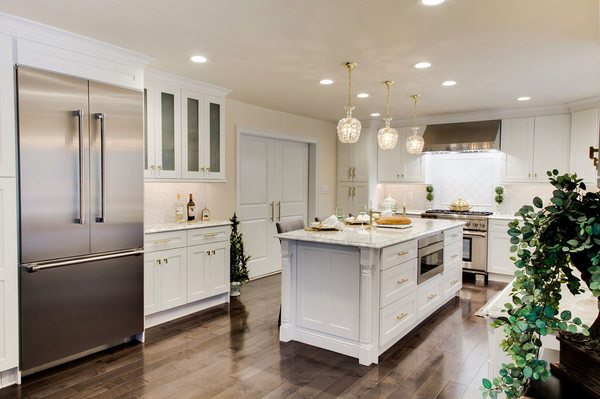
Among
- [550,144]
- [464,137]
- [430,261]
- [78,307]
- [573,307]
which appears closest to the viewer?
[573,307]

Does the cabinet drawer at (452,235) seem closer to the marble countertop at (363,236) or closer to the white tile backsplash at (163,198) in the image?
the marble countertop at (363,236)

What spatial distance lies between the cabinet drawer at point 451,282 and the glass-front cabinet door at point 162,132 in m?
3.20

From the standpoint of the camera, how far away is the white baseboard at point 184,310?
13.1 feet

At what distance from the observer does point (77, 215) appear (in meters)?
3.08

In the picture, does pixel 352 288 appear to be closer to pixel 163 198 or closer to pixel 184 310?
pixel 184 310

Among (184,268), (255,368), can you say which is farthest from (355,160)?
(255,368)

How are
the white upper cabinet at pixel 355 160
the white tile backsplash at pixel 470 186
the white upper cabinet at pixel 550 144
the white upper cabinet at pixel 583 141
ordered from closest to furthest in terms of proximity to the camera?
the white upper cabinet at pixel 583 141, the white upper cabinet at pixel 550 144, the white tile backsplash at pixel 470 186, the white upper cabinet at pixel 355 160

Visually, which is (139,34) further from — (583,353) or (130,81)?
(583,353)

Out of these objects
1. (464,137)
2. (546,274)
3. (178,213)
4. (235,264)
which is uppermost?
(464,137)

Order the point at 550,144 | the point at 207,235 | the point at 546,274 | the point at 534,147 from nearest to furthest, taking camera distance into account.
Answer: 1. the point at 546,274
2. the point at 207,235
3. the point at 550,144
4. the point at 534,147

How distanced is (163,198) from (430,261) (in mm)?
2976

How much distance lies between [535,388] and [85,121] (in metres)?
3.27

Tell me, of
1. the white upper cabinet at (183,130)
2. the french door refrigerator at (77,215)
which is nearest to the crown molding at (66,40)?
the french door refrigerator at (77,215)

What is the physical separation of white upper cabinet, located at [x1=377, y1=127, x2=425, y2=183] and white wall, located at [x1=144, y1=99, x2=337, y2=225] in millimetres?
870
